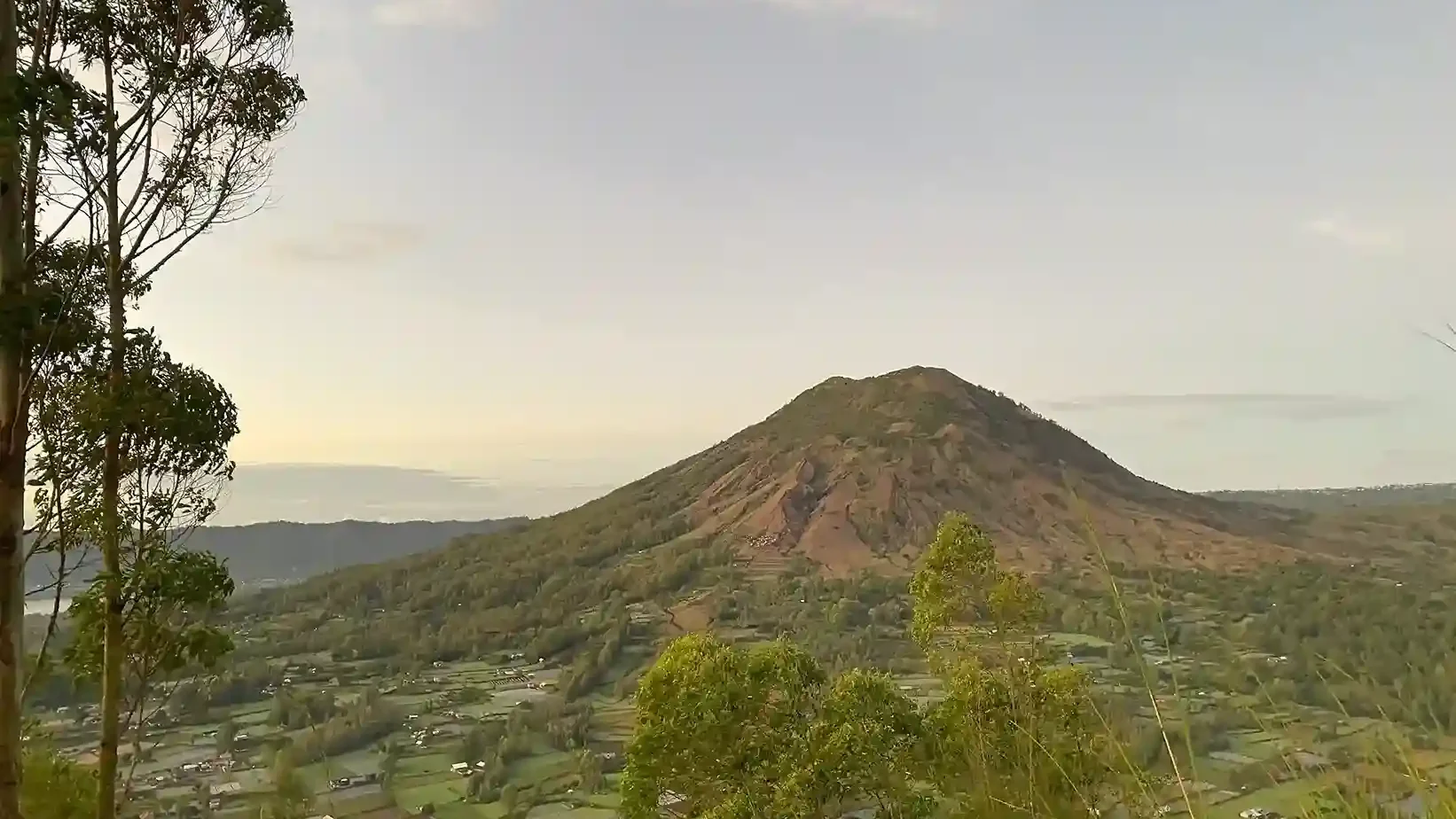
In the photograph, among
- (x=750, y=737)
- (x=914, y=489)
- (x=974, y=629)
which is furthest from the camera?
(x=914, y=489)

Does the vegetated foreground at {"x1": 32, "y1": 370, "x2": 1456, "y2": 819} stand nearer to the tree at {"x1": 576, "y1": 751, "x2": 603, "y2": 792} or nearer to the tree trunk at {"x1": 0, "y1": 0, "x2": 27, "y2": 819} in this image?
the tree at {"x1": 576, "y1": 751, "x2": 603, "y2": 792}

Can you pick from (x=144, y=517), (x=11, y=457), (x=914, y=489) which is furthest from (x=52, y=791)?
(x=914, y=489)

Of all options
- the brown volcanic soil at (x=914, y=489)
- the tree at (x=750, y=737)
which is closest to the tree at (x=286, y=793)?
the tree at (x=750, y=737)

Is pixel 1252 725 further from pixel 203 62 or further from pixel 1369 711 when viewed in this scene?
pixel 203 62

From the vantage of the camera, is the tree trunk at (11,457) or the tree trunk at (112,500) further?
the tree trunk at (112,500)

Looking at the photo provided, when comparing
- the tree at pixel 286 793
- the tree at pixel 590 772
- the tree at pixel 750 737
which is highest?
the tree at pixel 750 737

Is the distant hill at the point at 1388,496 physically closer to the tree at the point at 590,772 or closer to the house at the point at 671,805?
the house at the point at 671,805

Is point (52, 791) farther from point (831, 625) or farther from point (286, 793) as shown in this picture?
point (831, 625)
